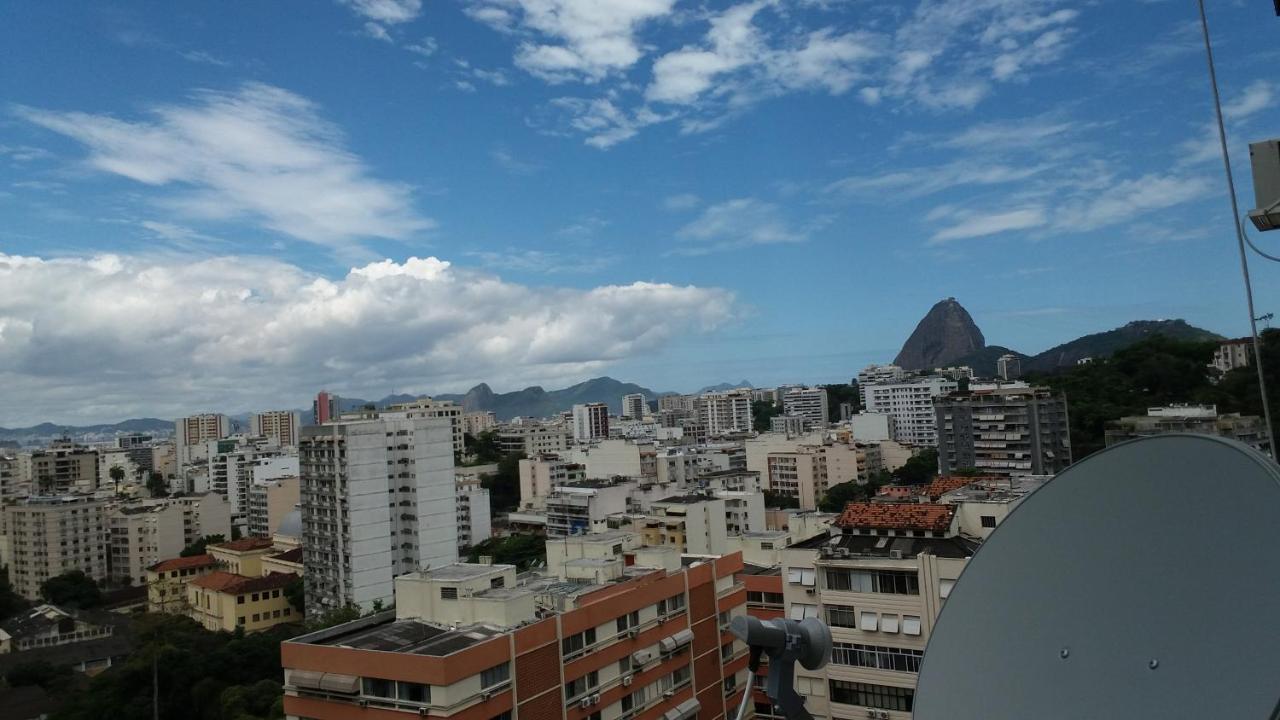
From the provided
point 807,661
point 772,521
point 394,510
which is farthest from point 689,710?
point 772,521

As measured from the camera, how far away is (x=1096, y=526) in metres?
3.44

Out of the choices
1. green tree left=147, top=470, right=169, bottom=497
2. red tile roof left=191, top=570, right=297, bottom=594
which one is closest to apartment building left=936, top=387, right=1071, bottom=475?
red tile roof left=191, top=570, right=297, bottom=594

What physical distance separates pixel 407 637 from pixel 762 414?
80.9 meters

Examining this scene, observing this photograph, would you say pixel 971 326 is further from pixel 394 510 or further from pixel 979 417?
pixel 394 510

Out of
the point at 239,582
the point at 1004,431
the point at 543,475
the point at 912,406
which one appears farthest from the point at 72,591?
the point at 912,406

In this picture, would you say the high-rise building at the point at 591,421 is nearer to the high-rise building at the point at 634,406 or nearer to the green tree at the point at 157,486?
the high-rise building at the point at 634,406

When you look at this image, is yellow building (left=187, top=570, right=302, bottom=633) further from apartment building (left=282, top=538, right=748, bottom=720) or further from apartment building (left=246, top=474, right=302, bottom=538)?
apartment building (left=282, top=538, right=748, bottom=720)

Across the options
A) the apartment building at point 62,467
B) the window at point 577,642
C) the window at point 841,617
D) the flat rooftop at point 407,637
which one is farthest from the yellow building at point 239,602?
the apartment building at point 62,467

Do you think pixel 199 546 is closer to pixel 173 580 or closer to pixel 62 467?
pixel 173 580

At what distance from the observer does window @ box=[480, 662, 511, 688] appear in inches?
358

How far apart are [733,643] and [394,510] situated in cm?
1800

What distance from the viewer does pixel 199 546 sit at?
38938 mm

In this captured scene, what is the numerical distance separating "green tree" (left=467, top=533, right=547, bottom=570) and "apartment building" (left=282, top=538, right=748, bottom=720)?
59.0 feet

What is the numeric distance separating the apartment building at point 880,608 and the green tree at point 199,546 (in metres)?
35.2
